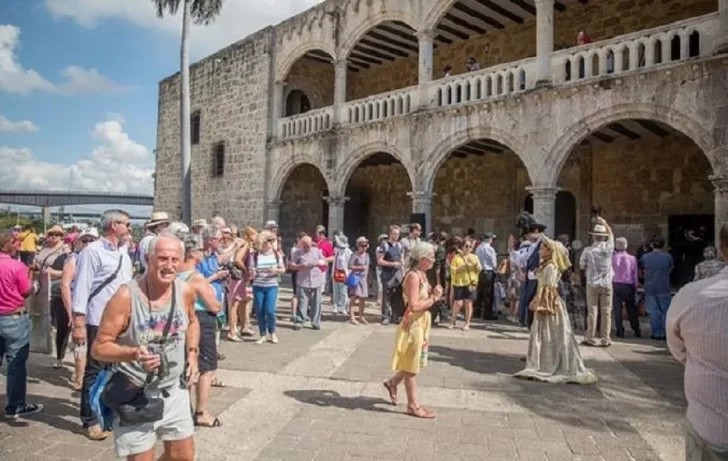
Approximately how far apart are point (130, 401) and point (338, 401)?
264 cm

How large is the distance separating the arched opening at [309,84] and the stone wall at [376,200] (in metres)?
2.85

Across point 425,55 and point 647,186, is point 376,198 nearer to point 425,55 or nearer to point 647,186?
point 425,55

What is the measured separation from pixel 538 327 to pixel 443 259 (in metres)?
4.18

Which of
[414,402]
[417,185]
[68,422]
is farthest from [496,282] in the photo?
[68,422]

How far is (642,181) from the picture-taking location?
477 inches

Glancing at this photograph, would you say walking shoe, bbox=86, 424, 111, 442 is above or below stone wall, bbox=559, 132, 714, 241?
below

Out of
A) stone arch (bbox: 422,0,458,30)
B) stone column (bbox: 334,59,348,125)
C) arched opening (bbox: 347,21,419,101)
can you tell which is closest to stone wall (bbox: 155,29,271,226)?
arched opening (bbox: 347,21,419,101)

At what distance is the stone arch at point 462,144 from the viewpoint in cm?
1050

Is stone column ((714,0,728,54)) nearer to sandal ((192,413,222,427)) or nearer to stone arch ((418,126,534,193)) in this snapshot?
stone arch ((418,126,534,193))

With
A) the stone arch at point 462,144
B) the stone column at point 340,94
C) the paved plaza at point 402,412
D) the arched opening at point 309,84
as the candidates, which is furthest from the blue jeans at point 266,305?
the arched opening at point 309,84

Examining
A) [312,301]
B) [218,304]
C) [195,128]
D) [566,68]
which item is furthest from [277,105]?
[218,304]

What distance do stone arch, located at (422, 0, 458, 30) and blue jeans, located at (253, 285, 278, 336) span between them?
7875 millimetres

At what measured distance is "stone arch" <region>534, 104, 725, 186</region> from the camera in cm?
816

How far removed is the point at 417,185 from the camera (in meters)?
12.2
